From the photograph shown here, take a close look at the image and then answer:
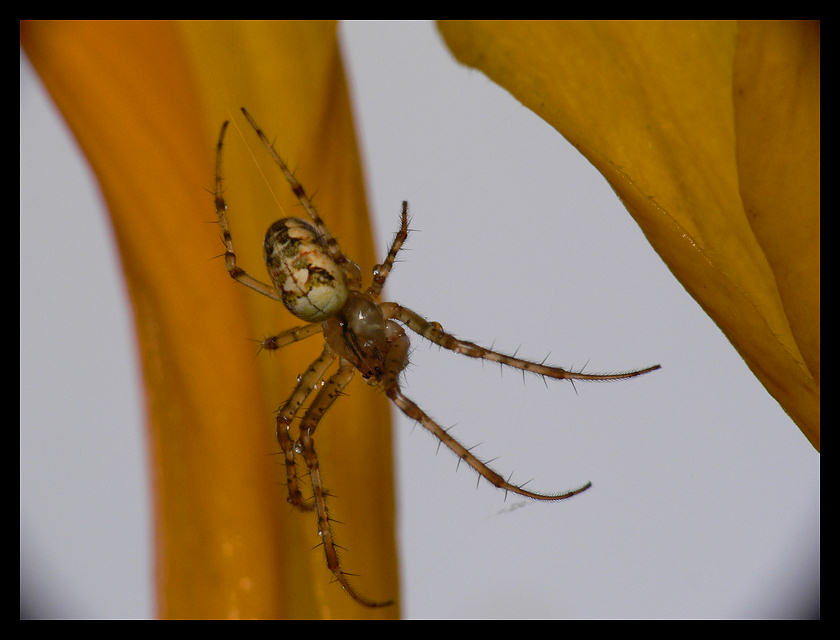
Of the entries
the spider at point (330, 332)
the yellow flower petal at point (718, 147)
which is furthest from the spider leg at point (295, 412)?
the yellow flower petal at point (718, 147)

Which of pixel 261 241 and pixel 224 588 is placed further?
pixel 261 241

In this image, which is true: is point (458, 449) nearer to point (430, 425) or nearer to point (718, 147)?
point (430, 425)

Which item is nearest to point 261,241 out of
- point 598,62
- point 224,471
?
point 224,471

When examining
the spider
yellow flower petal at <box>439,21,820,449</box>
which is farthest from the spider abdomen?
yellow flower petal at <box>439,21,820,449</box>

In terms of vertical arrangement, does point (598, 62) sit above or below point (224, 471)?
above

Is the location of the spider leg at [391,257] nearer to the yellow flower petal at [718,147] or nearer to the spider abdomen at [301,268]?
the spider abdomen at [301,268]

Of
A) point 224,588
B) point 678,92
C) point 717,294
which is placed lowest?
point 224,588

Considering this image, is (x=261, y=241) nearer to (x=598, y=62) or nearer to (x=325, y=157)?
(x=325, y=157)
